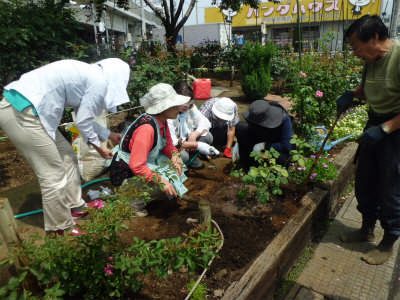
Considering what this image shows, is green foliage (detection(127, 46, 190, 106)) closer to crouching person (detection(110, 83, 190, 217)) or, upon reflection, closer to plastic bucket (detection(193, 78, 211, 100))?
plastic bucket (detection(193, 78, 211, 100))

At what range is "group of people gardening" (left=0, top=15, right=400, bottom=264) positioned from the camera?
6.60ft

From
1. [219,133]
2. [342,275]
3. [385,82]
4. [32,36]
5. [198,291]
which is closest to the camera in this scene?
[198,291]

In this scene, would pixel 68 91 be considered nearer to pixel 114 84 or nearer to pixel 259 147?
pixel 114 84

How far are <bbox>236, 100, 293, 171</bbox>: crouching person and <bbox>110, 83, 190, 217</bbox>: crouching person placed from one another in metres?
1.05

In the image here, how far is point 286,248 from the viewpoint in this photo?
212 centimetres


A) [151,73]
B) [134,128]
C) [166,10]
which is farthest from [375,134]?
[166,10]

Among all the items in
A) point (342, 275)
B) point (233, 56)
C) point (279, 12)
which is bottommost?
point (342, 275)

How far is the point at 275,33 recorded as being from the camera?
27547 millimetres

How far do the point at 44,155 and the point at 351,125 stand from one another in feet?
15.4

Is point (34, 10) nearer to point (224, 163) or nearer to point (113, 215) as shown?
point (224, 163)

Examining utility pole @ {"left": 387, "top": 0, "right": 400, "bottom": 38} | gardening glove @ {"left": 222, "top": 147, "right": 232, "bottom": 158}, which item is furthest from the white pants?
utility pole @ {"left": 387, "top": 0, "right": 400, "bottom": 38}

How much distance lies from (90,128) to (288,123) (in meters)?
2.13

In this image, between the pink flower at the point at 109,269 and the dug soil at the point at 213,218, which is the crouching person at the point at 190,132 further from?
the pink flower at the point at 109,269

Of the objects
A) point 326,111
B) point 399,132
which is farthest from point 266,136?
point 326,111
